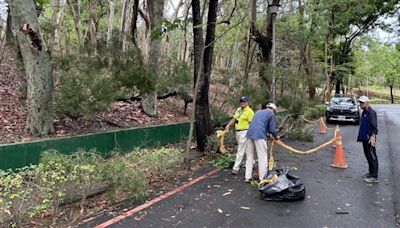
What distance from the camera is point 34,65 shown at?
9.38m

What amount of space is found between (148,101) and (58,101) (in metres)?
4.72

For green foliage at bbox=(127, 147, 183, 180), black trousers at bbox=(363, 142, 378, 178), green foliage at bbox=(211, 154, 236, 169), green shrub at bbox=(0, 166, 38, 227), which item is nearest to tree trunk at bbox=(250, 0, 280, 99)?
green foliage at bbox=(211, 154, 236, 169)

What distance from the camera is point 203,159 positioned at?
1062 cm

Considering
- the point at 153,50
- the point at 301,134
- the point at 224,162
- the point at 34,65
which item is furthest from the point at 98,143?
the point at 301,134

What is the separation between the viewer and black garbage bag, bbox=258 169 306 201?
268 inches

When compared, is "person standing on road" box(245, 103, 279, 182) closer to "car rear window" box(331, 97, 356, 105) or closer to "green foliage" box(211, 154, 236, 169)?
"green foliage" box(211, 154, 236, 169)

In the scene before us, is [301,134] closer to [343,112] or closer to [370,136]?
[370,136]

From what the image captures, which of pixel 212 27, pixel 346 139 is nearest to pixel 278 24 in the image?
pixel 346 139

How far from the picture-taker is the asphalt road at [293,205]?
18.9 ft

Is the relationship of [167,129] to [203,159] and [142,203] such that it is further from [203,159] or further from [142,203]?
[142,203]

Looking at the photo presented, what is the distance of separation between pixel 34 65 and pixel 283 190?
21.3 feet

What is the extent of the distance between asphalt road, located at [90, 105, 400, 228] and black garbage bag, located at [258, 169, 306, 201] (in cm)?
12

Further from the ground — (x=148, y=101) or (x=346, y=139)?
(x=148, y=101)

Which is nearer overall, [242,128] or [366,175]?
[366,175]
